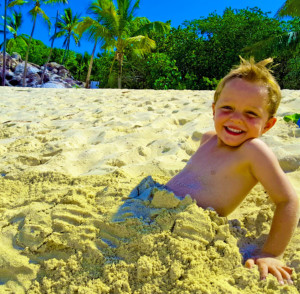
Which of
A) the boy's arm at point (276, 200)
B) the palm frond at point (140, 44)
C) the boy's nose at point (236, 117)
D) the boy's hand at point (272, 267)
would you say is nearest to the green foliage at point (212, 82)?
the palm frond at point (140, 44)

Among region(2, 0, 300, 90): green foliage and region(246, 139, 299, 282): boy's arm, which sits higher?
region(2, 0, 300, 90): green foliage

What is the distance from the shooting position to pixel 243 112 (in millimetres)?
1426

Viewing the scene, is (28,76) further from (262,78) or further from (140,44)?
(262,78)

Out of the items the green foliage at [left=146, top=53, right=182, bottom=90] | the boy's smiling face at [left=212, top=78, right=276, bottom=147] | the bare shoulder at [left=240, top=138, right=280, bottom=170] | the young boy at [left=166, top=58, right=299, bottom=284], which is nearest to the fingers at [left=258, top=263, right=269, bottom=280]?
the young boy at [left=166, top=58, right=299, bottom=284]

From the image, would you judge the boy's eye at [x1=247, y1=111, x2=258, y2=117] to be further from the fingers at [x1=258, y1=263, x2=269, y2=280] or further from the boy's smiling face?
the fingers at [x1=258, y1=263, x2=269, y2=280]

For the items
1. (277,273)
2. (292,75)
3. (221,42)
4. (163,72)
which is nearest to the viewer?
(277,273)

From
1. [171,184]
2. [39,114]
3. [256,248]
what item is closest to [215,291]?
[256,248]

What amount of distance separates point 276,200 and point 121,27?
14757 millimetres

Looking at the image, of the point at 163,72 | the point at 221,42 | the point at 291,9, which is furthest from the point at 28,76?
the point at 291,9

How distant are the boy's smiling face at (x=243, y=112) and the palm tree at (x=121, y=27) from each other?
13601mm

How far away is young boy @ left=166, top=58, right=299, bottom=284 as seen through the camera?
1.30 m

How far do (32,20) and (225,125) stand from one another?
798 inches

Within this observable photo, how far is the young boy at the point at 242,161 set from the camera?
130 cm

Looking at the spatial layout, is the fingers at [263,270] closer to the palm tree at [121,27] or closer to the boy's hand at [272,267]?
the boy's hand at [272,267]
